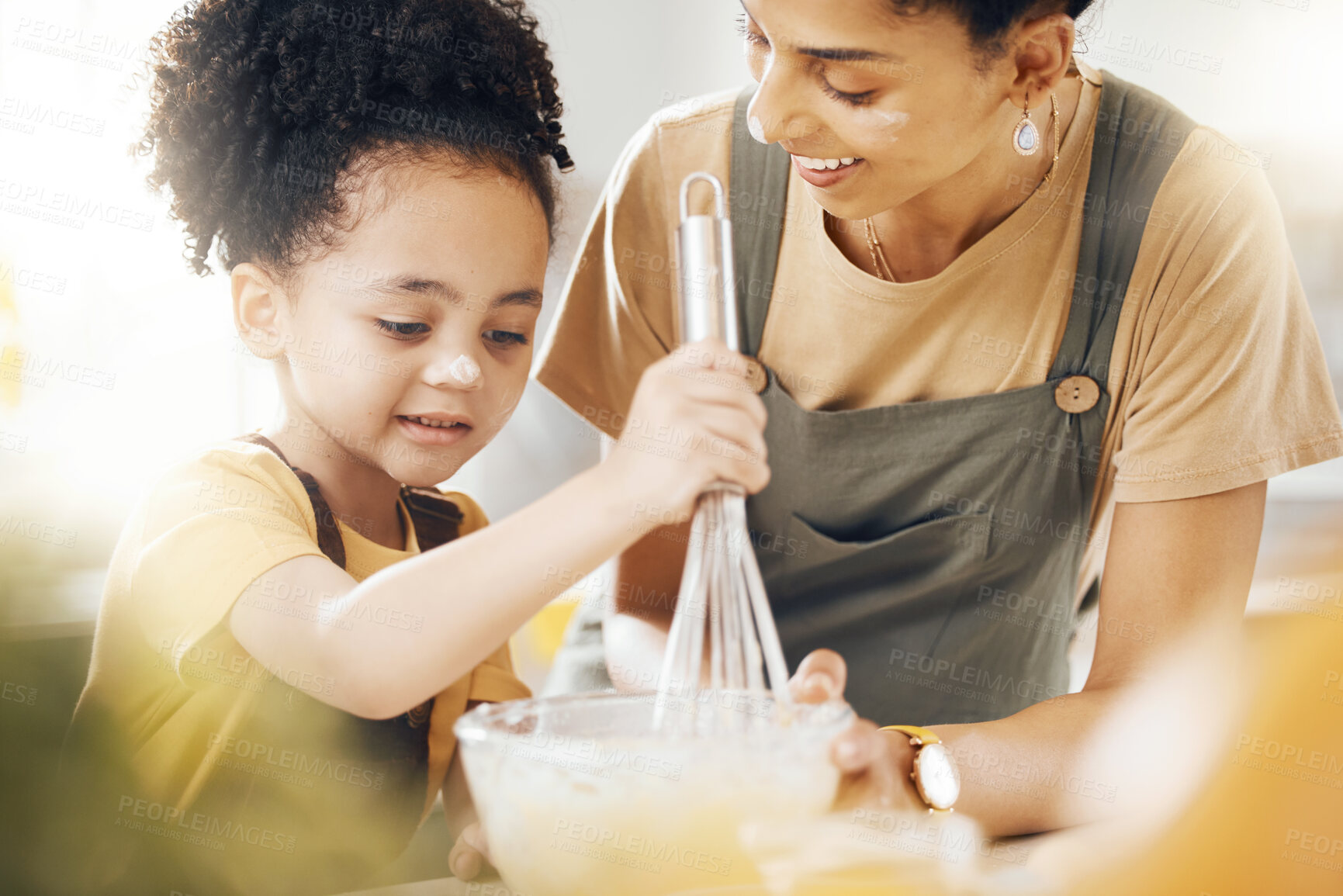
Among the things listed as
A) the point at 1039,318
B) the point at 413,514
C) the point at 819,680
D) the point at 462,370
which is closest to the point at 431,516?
the point at 413,514

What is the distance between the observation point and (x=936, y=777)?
47cm

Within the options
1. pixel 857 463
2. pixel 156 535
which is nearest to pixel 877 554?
pixel 857 463

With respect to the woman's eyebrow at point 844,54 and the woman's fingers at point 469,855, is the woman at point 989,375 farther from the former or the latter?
the woman's fingers at point 469,855

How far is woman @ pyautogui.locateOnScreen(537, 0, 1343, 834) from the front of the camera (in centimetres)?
49

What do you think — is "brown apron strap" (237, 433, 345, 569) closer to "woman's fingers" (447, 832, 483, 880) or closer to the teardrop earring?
"woman's fingers" (447, 832, 483, 880)

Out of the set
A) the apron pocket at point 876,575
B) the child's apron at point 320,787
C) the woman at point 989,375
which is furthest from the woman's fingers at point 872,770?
the child's apron at point 320,787

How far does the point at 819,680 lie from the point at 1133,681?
183 millimetres

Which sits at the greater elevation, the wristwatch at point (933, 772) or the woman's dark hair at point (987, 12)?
the woman's dark hair at point (987, 12)

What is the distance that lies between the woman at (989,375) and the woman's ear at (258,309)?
144mm

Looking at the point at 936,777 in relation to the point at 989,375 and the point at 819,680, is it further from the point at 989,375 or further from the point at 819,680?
the point at 989,375

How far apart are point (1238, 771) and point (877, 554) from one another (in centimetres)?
21

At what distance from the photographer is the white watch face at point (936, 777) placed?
18.5 inches

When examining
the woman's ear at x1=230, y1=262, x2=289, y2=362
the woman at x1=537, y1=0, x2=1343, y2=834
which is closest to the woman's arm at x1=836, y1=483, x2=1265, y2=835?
the woman at x1=537, y1=0, x2=1343, y2=834

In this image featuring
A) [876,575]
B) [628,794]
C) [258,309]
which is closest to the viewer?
[628,794]
